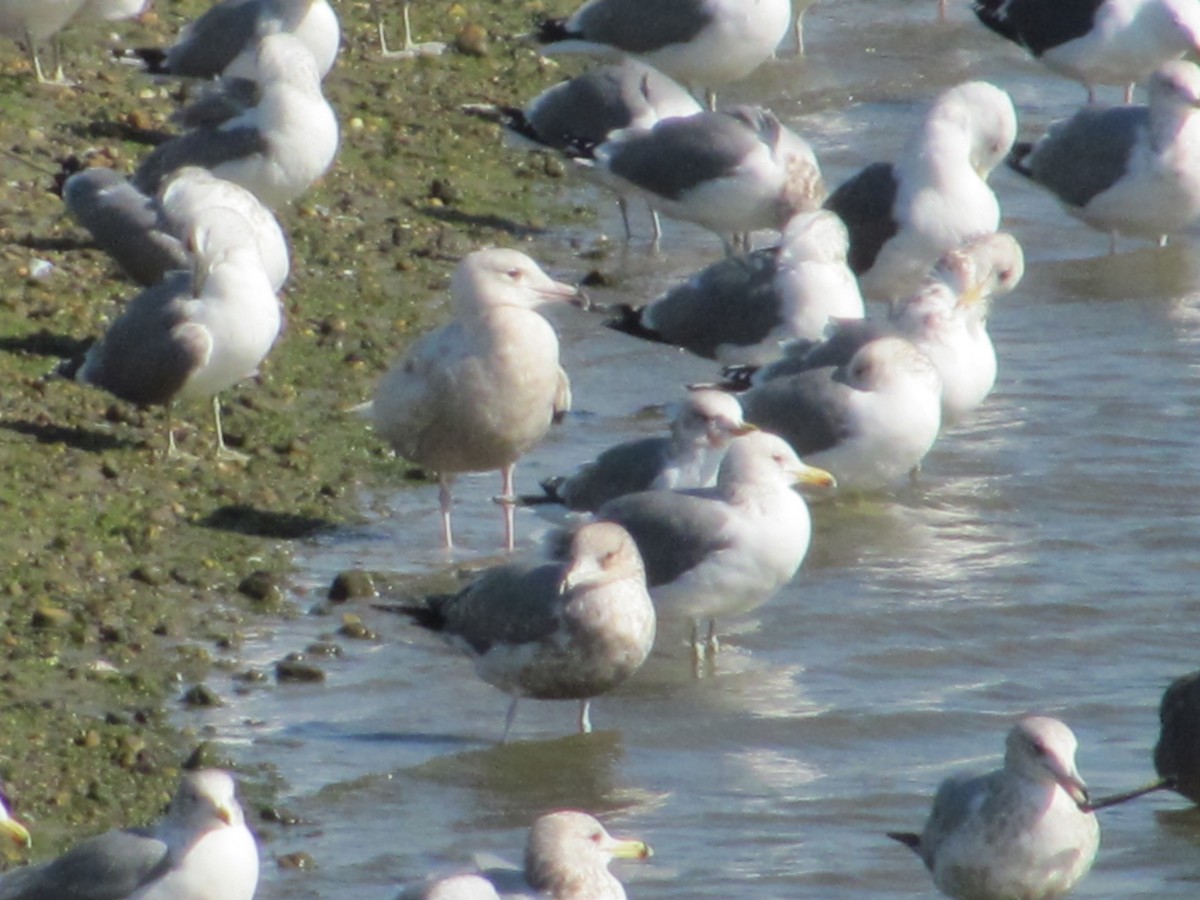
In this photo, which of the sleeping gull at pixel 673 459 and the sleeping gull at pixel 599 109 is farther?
the sleeping gull at pixel 599 109

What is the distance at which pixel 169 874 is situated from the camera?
5.38 metres

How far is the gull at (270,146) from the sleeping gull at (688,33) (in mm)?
2730

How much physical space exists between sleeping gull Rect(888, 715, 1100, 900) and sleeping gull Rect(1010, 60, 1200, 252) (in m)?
6.47

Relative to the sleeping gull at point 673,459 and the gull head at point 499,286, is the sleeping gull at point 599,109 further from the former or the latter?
the sleeping gull at point 673,459

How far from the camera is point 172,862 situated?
5.39 metres

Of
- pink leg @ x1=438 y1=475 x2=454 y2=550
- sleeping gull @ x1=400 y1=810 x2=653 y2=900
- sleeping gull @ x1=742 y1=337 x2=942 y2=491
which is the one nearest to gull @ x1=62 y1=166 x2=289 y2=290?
pink leg @ x1=438 y1=475 x2=454 y2=550

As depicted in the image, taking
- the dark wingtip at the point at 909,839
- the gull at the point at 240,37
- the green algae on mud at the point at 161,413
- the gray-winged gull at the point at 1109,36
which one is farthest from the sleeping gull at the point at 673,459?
the gray-winged gull at the point at 1109,36

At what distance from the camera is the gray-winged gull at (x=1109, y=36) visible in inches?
535

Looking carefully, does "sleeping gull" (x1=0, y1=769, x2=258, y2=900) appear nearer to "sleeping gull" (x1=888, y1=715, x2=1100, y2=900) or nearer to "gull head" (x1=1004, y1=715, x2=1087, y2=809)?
"sleeping gull" (x1=888, y1=715, x2=1100, y2=900)

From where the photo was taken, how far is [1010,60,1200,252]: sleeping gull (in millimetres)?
11820

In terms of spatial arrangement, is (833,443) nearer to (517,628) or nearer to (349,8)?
(517,628)

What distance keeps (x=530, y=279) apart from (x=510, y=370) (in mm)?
328

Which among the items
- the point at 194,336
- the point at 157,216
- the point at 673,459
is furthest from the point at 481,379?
the point at 157,216

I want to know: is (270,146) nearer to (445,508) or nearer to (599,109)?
(599,109)
